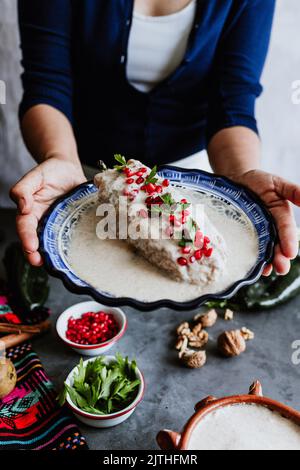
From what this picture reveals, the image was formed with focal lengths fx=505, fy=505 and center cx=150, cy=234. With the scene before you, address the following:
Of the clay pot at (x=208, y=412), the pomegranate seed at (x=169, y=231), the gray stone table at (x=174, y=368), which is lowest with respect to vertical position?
the gray stone table at (x=174, y=368)

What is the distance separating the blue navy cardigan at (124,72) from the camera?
2.40m

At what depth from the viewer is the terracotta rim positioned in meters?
1.41

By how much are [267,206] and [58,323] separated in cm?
105

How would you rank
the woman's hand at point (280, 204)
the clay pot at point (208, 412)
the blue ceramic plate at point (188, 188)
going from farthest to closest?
the woman's hand at point (280, 204)
the blue ceramic plate at point (188, 188)
the clay pot at point (208, 412)

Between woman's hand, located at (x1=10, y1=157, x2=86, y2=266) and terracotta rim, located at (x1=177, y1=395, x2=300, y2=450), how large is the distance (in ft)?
2.37

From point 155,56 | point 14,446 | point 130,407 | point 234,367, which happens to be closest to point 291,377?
point 234,367

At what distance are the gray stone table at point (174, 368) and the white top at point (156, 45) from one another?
1184 mm

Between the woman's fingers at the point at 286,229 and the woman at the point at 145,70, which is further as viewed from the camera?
the woman at the point at 145,70

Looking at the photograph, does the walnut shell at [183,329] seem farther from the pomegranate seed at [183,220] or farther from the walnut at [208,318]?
the pomegranate seed at [183,220]

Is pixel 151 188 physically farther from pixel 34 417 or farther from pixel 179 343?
pixel 34 417

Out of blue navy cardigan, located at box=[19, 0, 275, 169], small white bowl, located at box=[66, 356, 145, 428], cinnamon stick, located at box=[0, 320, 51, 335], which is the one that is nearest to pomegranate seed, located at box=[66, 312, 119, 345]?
cinnamon stick, located at box=[0, 320, 51, 335]

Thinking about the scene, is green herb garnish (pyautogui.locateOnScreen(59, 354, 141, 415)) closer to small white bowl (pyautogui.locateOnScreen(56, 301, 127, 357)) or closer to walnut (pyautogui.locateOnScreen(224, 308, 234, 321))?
small white bowl (pyautogui.locateOnScreen(56, 301, 127, 357))

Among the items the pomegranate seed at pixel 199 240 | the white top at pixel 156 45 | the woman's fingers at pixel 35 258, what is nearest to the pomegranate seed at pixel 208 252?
the pomegranate seed at pixel 199 240

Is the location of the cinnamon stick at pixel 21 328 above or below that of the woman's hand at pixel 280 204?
below
